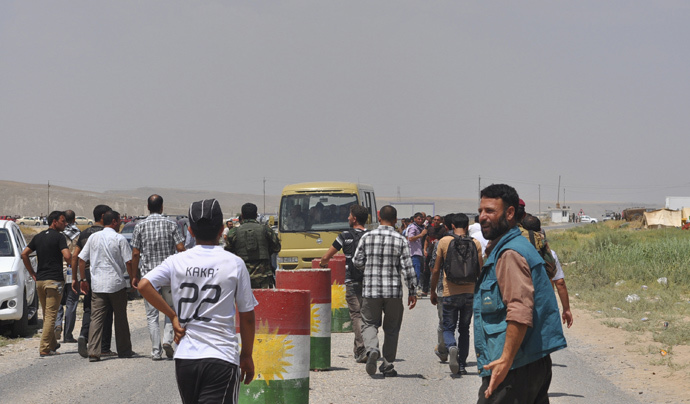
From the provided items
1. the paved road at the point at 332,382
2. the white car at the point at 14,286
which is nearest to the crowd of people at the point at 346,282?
the paved road at the point at 332,382

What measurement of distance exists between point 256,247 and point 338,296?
249cm

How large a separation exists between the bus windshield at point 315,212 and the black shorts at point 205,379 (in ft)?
47.1

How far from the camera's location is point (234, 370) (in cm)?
440

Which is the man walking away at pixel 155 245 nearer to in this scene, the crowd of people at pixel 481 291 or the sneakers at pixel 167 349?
the sneakers at pixel 167 349

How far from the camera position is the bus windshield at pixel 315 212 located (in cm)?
1895

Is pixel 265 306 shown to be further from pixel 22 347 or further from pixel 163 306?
pixel 22 347

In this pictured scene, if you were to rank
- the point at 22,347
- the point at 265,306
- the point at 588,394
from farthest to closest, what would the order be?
the point at 22,347 < the point at 588,394 < the point at 265,306

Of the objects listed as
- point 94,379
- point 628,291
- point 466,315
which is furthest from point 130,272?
point 628,291

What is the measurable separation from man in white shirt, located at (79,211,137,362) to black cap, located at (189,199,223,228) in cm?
596

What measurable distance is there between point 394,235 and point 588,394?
8.67 feet

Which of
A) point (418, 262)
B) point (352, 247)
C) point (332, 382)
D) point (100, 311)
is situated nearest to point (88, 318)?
point (100, 311)

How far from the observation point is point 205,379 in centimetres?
432

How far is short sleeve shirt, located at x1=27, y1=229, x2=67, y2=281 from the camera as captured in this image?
11.2 m

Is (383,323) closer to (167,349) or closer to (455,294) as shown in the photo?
(455,294)
